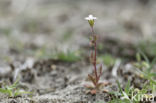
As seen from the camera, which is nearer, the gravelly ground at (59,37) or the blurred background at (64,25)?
the gravelly ground at (59,37)

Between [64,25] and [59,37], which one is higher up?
[64,25]

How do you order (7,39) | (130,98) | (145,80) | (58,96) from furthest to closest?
(7,39) → (145,80) → (58,96) → (130,98)

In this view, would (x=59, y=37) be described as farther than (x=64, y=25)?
No

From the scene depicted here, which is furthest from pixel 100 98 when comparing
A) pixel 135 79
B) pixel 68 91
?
pixel 135 79

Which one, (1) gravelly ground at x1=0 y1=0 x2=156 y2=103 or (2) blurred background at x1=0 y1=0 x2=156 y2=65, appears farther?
(2) blurred background at x1=0 y1=0 x2=156 y2=65

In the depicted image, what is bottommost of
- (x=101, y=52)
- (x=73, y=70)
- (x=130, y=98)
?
(x=130, y=98)

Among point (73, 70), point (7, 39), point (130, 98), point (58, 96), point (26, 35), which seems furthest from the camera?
point (26, 35)

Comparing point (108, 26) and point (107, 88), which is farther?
point (108, 26)

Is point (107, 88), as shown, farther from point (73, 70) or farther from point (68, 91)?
point (73, 70)
